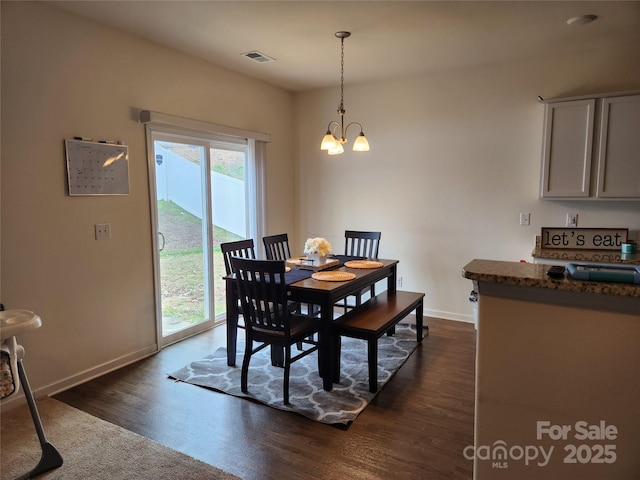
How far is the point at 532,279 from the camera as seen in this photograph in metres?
1.32

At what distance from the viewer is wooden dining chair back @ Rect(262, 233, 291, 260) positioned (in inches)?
161

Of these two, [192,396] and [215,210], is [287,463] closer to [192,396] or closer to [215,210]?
[192,396]

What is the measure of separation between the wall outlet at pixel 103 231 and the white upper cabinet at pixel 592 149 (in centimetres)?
383

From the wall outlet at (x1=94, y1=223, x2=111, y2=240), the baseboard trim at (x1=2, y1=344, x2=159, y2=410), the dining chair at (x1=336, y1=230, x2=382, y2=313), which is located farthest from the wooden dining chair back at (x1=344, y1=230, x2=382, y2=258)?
the wall outlet at (x1=94, y1=223, x2=111, y2=240)

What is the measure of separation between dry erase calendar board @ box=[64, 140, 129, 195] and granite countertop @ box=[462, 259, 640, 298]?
284 cm

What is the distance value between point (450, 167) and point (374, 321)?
2209 mm

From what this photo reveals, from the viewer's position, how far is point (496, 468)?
4.74 ft

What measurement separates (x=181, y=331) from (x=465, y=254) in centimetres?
311

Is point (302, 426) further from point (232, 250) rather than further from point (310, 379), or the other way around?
point (232, 250)

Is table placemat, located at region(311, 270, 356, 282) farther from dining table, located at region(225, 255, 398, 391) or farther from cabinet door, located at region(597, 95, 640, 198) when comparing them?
cabinet door, located at region(597, 95, 640, 198)

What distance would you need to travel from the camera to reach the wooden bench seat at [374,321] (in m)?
2.94

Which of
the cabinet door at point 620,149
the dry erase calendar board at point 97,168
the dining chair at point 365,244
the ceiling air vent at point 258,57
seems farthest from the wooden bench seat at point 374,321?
the ceiling air vent at point 258,57

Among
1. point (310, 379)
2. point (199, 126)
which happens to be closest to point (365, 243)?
point (310, 379)

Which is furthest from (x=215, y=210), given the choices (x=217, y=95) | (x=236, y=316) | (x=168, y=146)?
(x=236, y=316)
